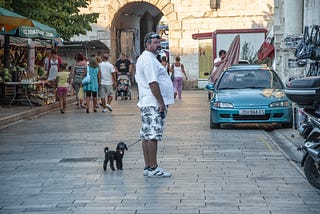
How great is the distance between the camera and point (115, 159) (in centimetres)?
990

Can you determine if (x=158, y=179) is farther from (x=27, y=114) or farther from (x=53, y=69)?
(x=53, y=69)

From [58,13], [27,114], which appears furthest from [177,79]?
[27,114]

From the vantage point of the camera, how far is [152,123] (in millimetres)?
9273

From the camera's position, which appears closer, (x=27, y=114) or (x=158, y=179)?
(x=158, y=179)

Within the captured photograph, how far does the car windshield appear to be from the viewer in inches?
649

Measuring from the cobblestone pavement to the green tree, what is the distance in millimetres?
7570

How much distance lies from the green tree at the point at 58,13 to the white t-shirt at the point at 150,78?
11.7 metres

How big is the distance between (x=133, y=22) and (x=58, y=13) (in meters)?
20.6

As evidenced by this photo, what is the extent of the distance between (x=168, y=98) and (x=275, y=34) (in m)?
15.2

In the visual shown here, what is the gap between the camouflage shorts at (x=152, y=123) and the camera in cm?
927

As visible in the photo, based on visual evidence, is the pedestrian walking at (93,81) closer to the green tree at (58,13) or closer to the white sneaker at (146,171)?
the green tree at (58,13)

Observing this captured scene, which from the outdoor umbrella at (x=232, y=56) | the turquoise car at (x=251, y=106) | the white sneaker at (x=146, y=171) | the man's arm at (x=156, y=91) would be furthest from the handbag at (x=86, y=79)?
the man's arm at (x=156, y=91)

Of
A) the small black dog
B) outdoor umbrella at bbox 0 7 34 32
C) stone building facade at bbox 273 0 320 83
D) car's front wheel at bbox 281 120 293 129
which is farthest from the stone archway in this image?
the small black dog

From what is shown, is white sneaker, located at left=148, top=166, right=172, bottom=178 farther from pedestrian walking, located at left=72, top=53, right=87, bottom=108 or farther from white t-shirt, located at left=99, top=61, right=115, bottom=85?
pedestrian walking, located at left=72, top=53, right=87, bottom=108
